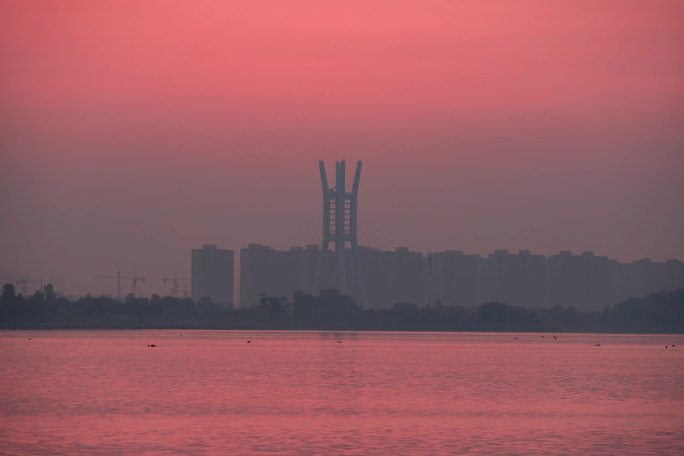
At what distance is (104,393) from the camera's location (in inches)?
2313

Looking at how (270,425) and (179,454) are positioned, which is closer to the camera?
(179,454)

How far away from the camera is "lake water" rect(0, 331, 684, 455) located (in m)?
39.5

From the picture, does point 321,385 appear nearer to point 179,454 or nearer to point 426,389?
point 426,389

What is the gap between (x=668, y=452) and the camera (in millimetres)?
38469

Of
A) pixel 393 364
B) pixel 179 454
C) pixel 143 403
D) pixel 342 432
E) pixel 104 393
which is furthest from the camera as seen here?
pixel 393 364

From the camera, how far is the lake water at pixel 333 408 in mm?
39531

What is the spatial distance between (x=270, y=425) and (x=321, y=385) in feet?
70.8

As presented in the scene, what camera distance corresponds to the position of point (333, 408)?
168 feet

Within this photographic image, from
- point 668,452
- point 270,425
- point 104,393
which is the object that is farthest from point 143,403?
point 668,452

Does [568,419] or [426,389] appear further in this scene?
[426,389]

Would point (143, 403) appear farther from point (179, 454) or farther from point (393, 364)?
point (393, 364)

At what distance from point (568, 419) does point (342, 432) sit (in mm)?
9478

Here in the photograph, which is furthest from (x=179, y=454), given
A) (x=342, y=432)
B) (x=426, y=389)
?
(x=426, y=389)

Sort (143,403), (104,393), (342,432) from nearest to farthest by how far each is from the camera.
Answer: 1. (342,432)
2. (143,403)
3. (104,393)
